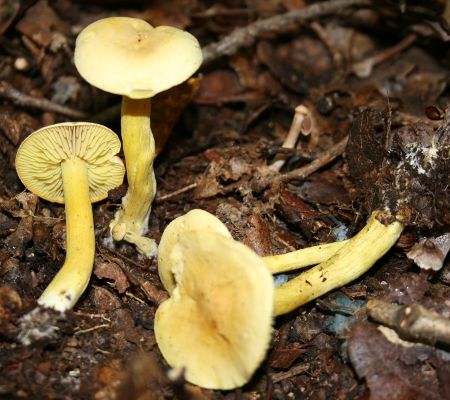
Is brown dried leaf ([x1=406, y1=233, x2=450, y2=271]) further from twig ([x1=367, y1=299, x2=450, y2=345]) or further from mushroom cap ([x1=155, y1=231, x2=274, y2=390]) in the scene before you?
mushroom cap ([x1=155, y1=231, x2=274, y2=390])

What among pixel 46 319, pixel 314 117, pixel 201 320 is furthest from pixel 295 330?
pixel 314 117

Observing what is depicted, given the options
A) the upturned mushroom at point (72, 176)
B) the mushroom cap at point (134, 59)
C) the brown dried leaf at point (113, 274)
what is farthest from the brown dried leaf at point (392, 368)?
the mushroom cap at point (134, 59)

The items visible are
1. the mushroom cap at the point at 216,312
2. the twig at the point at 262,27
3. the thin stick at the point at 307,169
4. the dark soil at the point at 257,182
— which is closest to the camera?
the mushroom cap at the point at 216,312

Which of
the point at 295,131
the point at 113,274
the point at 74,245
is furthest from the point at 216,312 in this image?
the point at 295,131

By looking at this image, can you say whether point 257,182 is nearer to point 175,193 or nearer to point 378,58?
point 175,193

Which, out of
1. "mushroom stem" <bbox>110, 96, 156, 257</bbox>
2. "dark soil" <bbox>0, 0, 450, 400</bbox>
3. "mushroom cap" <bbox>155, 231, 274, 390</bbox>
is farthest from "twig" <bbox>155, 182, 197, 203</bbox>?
"mushroom cap" <bbox>155, 231, 274, 390</bbox>

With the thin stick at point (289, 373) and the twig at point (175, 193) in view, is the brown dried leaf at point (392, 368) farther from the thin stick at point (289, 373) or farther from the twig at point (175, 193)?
the twig at point (175, 193)
